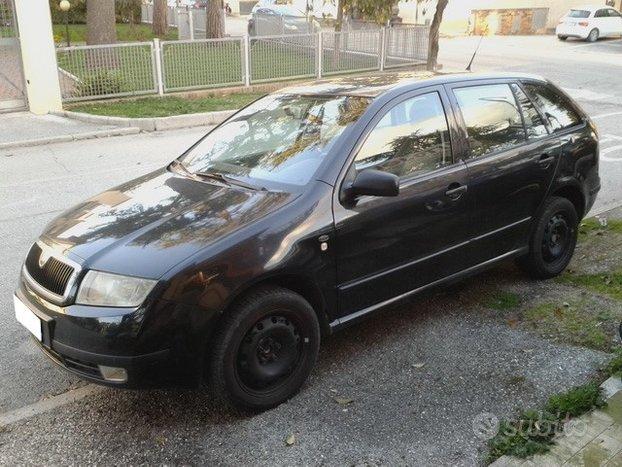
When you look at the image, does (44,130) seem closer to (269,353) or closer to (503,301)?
(503,301)

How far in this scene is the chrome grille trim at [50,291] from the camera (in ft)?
10.1

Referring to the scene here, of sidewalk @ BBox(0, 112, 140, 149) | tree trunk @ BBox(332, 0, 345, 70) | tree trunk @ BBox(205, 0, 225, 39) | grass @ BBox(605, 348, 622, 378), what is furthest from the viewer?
tree trunk @ BBox(205, 0, 225, 39)

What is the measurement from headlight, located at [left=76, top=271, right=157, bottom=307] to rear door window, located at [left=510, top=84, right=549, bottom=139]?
3.05 metres

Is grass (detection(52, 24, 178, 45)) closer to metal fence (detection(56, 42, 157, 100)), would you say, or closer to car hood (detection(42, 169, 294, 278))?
metal fence (detection(56, 42, 157, 100))

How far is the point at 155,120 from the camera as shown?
39.1 feet

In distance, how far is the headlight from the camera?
2936mm

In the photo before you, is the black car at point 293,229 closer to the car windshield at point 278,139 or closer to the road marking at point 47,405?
the car windshield at point 278,139

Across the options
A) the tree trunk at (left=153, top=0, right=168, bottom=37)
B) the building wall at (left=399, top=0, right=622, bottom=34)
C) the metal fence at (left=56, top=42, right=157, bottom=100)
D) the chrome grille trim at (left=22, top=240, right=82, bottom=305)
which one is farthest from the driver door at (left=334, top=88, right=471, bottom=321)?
the building wall at (left=399, top=0, right=622, bottom=34)

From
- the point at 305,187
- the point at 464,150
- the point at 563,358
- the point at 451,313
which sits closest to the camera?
the point at 305,187

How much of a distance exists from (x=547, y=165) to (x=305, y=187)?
2133 mm

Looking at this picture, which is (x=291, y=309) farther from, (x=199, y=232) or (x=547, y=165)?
(x=547, y=165)

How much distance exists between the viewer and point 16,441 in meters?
3.19

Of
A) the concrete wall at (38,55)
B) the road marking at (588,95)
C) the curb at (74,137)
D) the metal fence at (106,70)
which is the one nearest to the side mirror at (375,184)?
the curb at (74,137)

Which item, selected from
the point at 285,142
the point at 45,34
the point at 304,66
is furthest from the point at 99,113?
the point at 285,142
